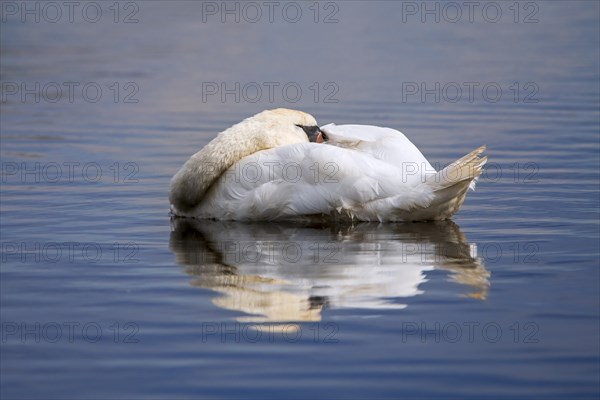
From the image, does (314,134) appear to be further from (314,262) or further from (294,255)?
(314,262)

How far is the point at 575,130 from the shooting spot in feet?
47.7

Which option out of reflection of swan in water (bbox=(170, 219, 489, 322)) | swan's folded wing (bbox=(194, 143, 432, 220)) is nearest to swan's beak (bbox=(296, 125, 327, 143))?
swan's folded wing (bbox=(194, 143, 432, 220))

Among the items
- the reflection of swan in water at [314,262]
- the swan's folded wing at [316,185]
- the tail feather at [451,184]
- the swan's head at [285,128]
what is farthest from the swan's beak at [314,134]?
the tail feather at [451,184]

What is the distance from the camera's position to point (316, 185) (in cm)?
995

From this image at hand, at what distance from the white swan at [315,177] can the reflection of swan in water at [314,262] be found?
0.14 m

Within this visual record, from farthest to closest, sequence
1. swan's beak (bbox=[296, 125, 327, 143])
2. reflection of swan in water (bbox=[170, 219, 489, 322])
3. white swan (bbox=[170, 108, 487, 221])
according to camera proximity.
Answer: swan's beak (bbox=[296, 125, 327, 143])
white swan (bbox=[170, 108, 487, 221])
reflection of swan in water (bbox=[170, 219, 489, 322])

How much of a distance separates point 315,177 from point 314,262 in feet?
4.03

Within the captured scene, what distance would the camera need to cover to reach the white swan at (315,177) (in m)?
9.83

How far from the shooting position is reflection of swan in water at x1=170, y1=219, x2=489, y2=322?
25.3 ft

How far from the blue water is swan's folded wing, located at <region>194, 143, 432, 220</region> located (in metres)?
0.19

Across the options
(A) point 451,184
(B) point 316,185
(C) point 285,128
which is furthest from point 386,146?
(C) point 285,128

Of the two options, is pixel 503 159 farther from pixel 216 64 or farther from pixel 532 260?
pixel 216 64

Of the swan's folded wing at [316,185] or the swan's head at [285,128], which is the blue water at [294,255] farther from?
the swan's head at [285,128]

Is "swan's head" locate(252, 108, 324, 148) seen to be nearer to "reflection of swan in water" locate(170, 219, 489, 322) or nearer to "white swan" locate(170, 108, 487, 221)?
"white swan" locate(170, 108, 487, 221)
